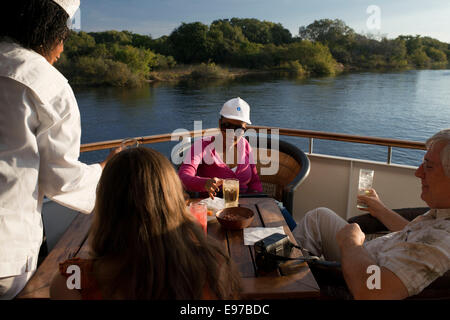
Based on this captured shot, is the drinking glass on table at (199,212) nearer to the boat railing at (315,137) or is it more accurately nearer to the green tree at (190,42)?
the boat railing at (315,137)

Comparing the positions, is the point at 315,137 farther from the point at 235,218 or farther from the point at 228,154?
the point at 235,218

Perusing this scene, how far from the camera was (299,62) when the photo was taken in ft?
70.1

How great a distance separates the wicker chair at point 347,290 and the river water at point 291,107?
12490 mm

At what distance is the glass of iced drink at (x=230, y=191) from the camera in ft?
4.73

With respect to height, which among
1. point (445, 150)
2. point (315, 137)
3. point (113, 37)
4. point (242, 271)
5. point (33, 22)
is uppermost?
point (113, 37)

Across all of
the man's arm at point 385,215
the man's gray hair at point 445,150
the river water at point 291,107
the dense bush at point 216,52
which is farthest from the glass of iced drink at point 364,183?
the dense bush at point 216,52

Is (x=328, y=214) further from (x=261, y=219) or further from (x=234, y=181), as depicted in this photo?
(x=234, y=181)

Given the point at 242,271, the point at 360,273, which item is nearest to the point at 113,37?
the point at 242,271

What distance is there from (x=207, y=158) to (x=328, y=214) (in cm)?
77

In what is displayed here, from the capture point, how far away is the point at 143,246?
0.74m

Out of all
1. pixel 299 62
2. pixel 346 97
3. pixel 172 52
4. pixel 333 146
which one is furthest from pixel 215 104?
pixel 346 97

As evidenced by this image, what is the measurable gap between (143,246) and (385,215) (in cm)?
122

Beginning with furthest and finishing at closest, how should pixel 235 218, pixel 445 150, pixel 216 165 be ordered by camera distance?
pixel 216 165
pixel 235 218
pixel 445 150
